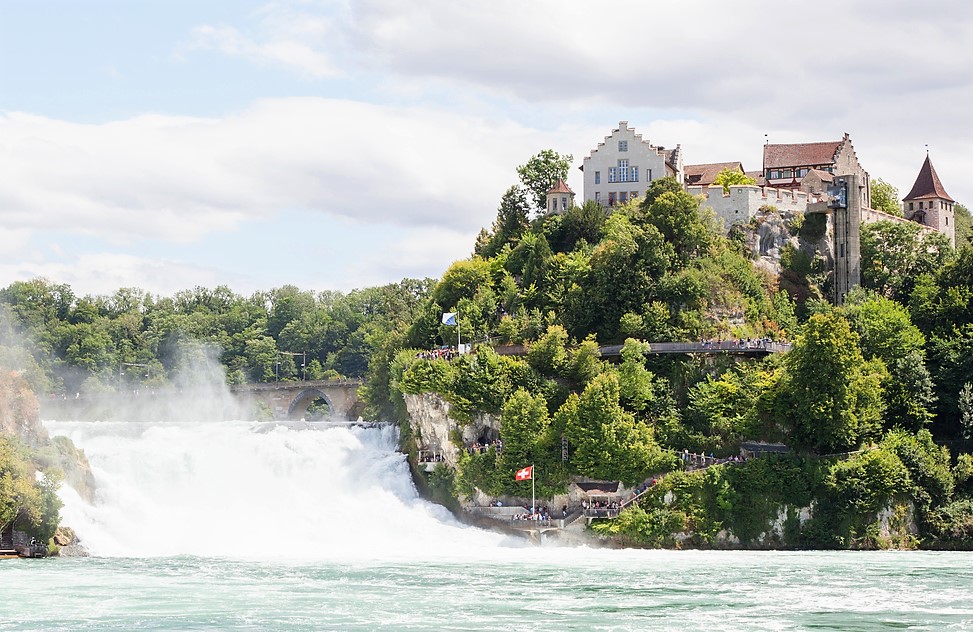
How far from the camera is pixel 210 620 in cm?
5053

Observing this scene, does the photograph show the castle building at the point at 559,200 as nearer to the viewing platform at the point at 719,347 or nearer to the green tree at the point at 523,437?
the viewing platform at the point at 719,347

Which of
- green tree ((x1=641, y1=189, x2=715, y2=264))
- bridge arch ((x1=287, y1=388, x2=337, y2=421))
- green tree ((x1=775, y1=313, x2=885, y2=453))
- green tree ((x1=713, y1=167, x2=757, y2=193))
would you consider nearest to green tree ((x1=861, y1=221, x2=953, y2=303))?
green tree ((x1=713, y1=167, x2=757, y2=193))

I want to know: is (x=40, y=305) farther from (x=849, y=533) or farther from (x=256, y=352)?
(x=849, y=533)

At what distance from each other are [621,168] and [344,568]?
43.3 metres

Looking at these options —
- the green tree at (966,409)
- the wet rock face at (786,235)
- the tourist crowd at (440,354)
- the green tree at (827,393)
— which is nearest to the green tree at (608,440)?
the green tree at (827,393)

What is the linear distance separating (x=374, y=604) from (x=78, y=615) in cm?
988

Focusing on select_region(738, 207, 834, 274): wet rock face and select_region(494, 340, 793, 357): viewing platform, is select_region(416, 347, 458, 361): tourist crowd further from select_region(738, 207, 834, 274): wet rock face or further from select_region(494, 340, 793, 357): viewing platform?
select_region(738, 207, 834, 274): wet rock face

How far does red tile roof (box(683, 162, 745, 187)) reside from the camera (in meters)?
104

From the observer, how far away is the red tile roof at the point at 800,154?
104 metres

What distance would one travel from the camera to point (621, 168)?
101250mm

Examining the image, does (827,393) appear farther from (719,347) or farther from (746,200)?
(746,200)

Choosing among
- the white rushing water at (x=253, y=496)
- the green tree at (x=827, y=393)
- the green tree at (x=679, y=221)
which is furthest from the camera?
the green tree at (x=679, y=221)

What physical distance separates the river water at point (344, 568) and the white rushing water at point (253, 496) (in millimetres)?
125

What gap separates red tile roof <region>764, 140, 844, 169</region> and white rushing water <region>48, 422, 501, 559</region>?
1300 inches
